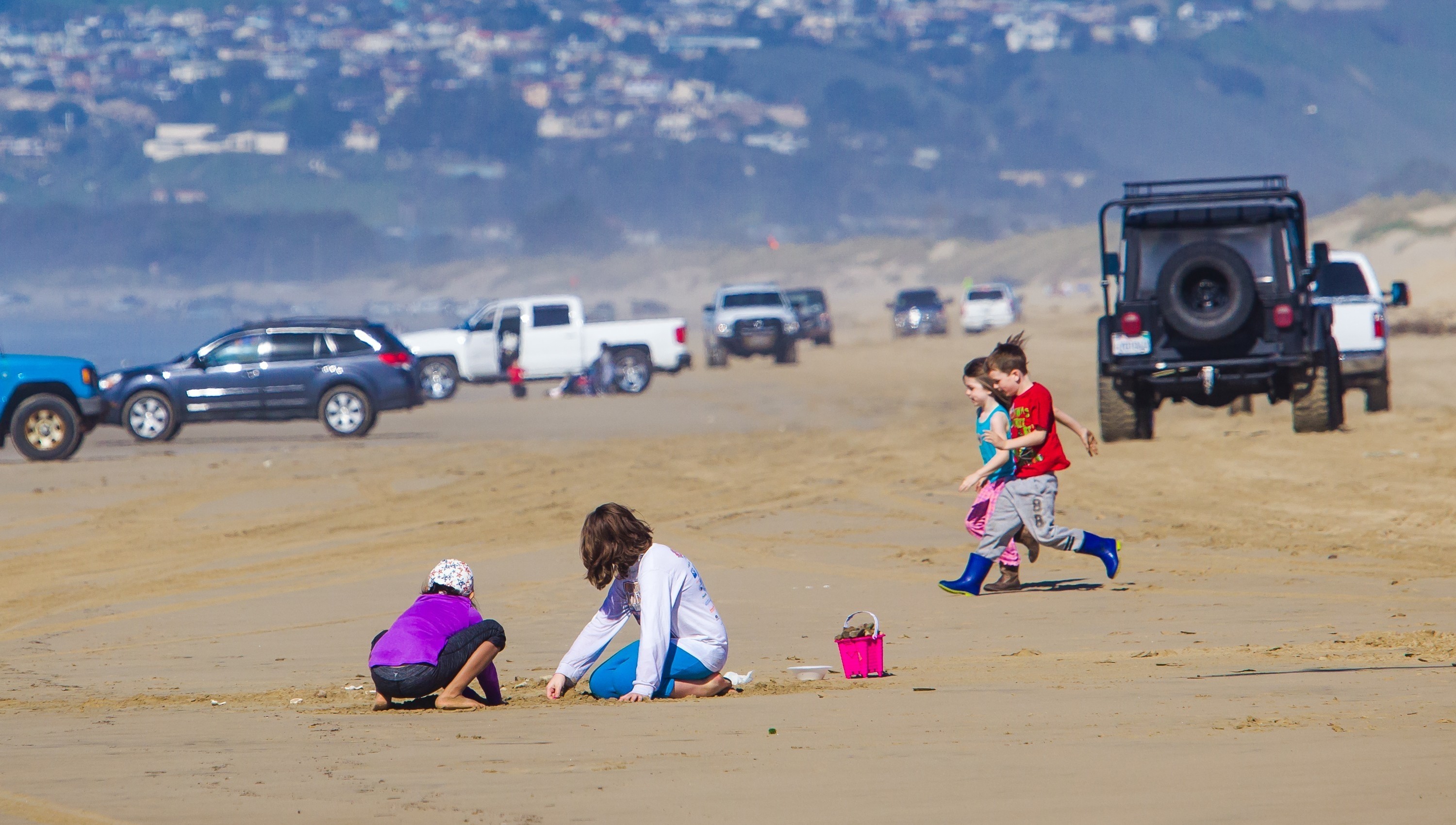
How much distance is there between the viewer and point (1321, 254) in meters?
15.7

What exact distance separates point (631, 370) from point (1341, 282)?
44.2 feet

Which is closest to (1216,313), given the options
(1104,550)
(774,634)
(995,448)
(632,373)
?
(1104,550)

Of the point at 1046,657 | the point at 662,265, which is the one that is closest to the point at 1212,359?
the point at 1046,657

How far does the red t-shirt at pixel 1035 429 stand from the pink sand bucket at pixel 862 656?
2261 mm

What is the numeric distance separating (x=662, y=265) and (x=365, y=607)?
151 metres

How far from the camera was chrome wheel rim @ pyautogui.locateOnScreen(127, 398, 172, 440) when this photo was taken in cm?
2141

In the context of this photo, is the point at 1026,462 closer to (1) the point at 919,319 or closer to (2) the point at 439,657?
(2) the point at 439,657

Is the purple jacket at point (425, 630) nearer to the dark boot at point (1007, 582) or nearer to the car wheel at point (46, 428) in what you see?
the dark boot at point (1007, 582)

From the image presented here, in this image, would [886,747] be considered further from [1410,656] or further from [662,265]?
[662,265]

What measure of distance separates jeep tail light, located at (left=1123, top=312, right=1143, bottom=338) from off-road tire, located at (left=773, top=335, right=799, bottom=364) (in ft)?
68.0

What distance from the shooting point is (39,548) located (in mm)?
12102

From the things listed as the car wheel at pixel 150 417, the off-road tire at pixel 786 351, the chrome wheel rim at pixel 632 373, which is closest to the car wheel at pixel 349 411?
the car wheel at pixel 150 417

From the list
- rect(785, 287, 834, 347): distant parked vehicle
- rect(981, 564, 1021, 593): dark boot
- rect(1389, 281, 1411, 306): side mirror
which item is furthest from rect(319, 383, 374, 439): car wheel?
rect(785, 287, 834, 347): distant parked vehicle

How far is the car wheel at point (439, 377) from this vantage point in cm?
2989
